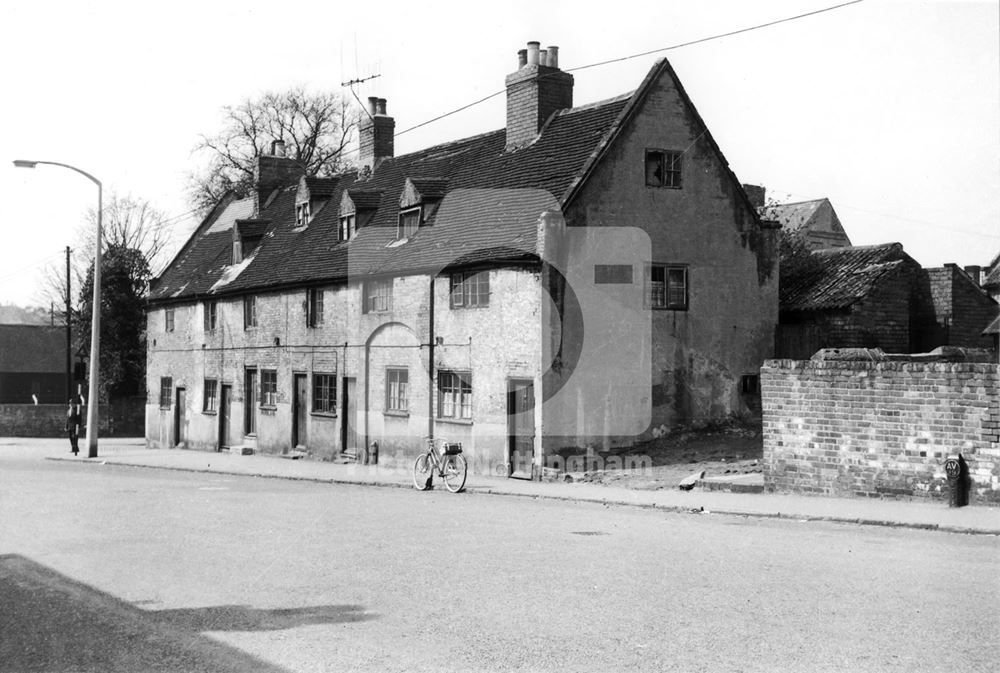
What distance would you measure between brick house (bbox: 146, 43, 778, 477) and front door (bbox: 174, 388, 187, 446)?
8.90m

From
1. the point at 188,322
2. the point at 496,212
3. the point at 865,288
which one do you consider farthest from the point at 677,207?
the point at 188,322

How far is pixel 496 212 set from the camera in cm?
Result: 2527

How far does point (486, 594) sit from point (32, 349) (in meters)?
69.6

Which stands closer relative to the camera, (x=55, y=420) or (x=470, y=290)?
(x=470, y=290)

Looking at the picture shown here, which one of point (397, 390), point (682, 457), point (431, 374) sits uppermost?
point (431, 374)

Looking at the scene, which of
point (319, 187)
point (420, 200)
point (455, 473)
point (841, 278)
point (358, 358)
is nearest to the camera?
point (455, 473)

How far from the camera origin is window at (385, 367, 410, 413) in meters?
27.2

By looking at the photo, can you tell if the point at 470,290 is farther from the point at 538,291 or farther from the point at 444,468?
the point at 444,468

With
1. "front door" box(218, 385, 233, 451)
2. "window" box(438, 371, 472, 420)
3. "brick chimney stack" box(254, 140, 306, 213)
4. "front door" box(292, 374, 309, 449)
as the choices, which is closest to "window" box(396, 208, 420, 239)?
"window" box(438, 371, 472, 420)

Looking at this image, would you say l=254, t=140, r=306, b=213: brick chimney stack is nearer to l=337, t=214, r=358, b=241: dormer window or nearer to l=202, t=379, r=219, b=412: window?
l=202, t=379, r=219, b=412: window

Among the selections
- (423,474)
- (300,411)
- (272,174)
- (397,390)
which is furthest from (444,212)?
(272,174)

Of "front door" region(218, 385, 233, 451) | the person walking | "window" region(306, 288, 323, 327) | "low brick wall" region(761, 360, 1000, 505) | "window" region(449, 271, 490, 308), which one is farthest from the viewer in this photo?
"front door" region(218, 385, 233, 451)

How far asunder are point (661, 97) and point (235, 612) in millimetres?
19000

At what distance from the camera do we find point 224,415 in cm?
3694
